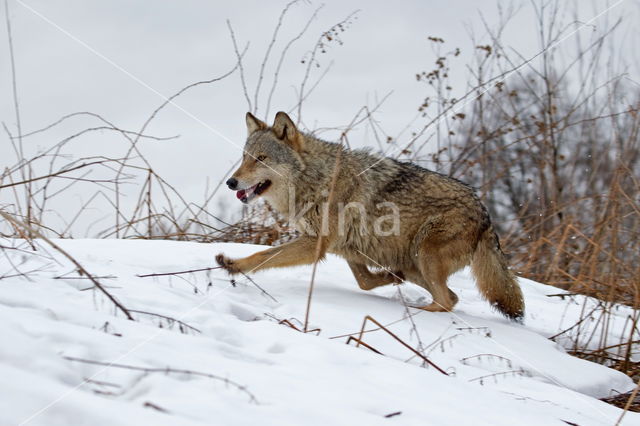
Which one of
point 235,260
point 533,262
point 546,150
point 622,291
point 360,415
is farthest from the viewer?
point 546,150

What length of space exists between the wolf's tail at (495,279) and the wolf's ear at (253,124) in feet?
7.59

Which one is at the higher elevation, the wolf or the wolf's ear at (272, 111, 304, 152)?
the wolf's ear at (272, 111, 304, 152)

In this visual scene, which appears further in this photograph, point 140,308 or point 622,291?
point 622,291

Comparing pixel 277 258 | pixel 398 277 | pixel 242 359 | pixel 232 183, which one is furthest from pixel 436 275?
pixel 242 359

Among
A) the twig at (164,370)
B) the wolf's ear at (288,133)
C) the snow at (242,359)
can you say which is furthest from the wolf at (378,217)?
the twig at (164,370)

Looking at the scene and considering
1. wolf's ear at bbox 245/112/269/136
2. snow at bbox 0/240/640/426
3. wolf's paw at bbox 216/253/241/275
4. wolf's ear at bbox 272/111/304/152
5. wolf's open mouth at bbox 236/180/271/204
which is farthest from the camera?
wolf's ear at bbox 245/112/269/136

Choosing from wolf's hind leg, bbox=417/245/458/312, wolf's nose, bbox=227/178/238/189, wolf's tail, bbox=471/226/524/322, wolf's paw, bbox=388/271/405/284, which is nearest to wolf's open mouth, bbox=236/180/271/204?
wolf's nose, bbox=227/178/238/189

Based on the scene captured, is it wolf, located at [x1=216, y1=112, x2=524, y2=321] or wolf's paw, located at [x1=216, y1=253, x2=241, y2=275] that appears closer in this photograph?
wolf's paw, located at [x1=216, y1=253, x2=241, y2=275]

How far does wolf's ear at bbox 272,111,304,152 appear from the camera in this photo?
18.8 feet

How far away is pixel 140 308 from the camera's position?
341 centimetres

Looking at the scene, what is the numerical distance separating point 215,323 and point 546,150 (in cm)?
769

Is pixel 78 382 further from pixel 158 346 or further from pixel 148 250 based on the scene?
pixel 148 250

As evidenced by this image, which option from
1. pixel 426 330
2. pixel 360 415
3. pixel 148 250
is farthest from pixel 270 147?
pixel 360 415

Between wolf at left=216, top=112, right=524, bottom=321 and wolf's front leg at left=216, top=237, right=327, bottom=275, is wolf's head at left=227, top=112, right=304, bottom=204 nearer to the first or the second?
wolf at left=216, top=112, right=524, bottom=321
